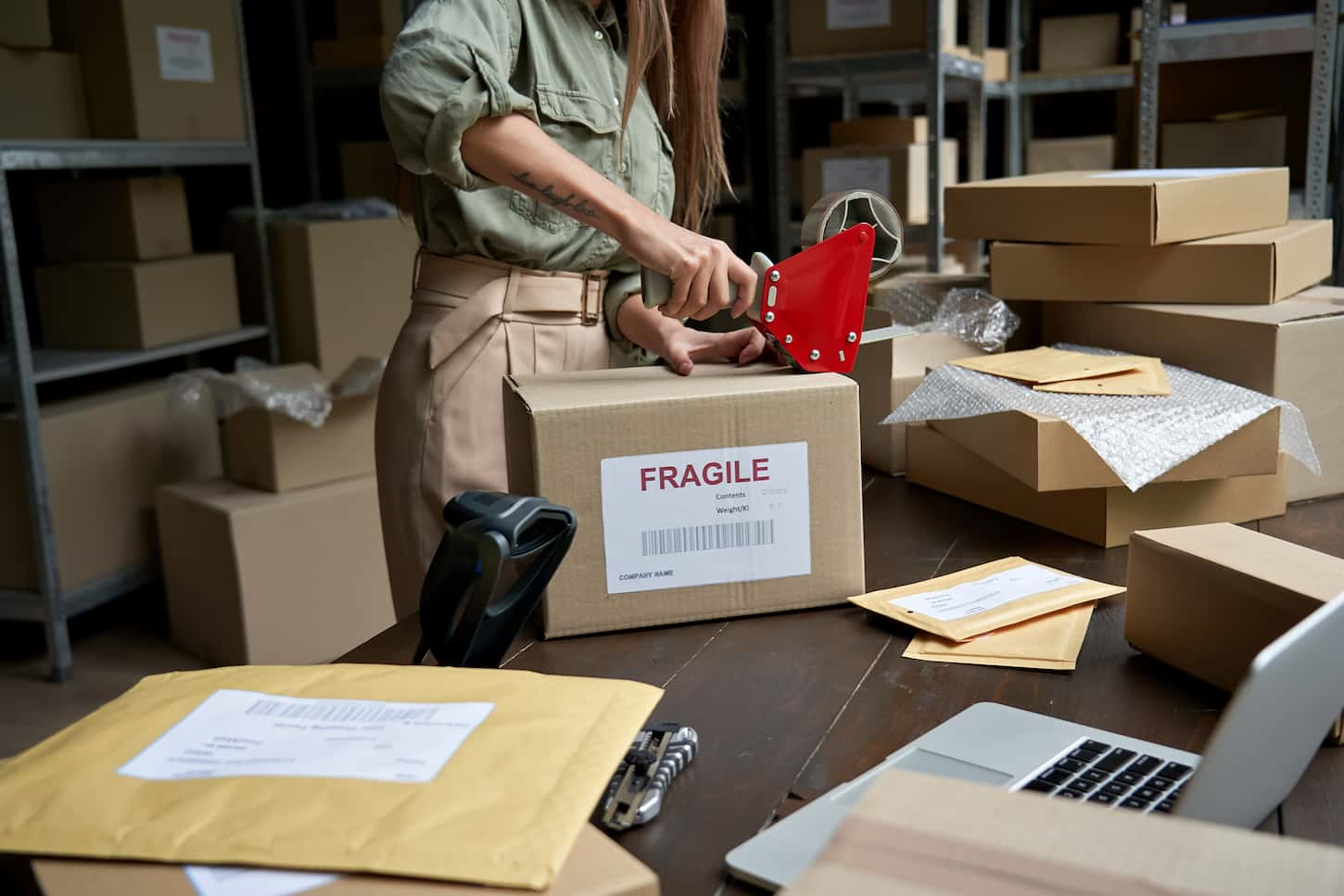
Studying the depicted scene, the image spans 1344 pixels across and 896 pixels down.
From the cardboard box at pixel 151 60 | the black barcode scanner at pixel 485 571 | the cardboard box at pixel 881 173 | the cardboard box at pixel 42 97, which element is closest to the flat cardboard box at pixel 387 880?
the black barcode scanner at pixel 485 571

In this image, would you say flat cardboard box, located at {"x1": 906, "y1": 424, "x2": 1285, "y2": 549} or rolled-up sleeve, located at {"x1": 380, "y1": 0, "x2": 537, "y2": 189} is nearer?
rolled-up sleeve, located at {"x1": 380, "y1": 0, "x2": 537, "y2": 189}

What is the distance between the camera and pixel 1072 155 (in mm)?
3502

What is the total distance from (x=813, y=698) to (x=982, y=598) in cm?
22

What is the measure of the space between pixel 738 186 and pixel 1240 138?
1.83 meters

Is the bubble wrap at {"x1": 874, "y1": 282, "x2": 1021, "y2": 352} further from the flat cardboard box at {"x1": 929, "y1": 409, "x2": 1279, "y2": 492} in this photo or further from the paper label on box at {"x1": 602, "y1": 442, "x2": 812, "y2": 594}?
the paper label on box at {"x1": 602, "y1": 442, "x2": 812, "y2": 594}

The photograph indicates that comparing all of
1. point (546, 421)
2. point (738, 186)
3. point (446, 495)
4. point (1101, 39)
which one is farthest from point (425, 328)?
point (1101, 39)

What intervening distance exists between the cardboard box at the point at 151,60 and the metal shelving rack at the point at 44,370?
0.21ft

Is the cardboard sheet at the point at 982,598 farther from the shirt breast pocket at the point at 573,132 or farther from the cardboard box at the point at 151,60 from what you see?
the cardboard box at the point at 151,60

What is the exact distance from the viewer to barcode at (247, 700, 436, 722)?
25.2 inches

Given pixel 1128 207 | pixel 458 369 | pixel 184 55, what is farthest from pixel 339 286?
pixel 1128 207

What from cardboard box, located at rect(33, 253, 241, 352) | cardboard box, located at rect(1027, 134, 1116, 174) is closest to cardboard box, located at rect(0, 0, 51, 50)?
cardboard box, located at rect(33, 253, 241, 352)

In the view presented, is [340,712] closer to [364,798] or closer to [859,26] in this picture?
[364,798]

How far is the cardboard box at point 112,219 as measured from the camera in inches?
107

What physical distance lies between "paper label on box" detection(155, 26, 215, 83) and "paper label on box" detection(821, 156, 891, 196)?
1483 millimetres
